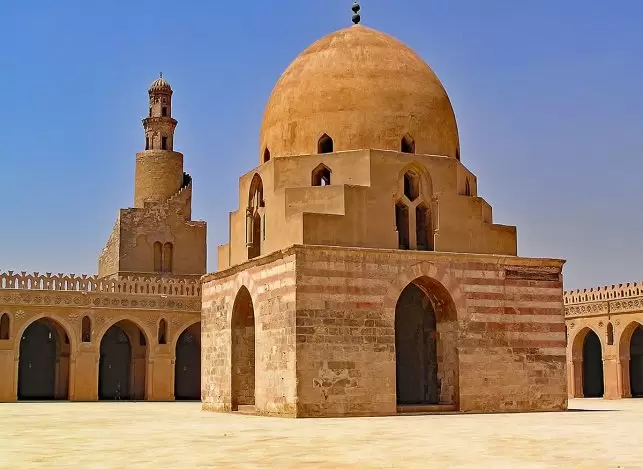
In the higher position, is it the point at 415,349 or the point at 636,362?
the point at 415,349

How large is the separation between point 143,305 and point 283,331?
13.8 meters

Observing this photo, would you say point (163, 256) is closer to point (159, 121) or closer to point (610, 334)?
point (159, 121)

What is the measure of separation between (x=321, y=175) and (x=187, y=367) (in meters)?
16.5

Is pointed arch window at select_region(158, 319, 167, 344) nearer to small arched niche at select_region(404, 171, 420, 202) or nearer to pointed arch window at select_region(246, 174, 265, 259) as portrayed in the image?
pointed arch window at select_region(246, 174, 265, 259)

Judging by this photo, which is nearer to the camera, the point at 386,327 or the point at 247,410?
the point at 386,327

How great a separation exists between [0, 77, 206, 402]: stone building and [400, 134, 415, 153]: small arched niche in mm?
13593

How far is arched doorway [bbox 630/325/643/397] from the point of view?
3219 cm

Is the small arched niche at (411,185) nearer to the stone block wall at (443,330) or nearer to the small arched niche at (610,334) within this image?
the stone block wall at (443,330)

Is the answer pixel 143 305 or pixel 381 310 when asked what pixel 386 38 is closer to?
A: pixel 381 310

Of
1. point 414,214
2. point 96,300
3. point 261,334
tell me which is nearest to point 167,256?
point 96,300

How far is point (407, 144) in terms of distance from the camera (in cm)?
1830

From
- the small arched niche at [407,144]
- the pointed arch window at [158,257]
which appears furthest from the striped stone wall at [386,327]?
the pointed arch window at [158,257]

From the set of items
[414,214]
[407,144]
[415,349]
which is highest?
[407,144]

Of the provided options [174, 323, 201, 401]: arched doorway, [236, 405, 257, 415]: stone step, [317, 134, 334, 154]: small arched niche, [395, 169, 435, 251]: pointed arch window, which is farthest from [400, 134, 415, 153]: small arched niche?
[174, 323, 201, 401]: arched doorway
